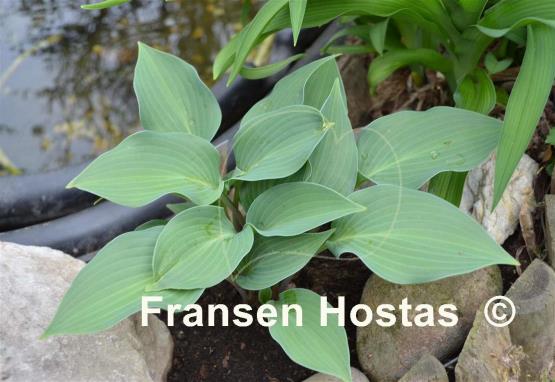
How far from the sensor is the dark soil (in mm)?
1286

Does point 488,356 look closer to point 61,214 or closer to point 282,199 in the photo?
point 282,199

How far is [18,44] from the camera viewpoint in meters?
2.23

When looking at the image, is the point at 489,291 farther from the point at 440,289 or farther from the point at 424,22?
the point at 424,22

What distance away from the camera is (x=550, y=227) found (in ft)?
4.29

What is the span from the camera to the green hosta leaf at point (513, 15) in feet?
4.03

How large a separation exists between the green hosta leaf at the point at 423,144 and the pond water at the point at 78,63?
3.26 ft

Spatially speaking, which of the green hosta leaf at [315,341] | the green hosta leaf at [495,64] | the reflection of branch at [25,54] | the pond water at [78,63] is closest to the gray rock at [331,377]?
the green hosta leaf at [315,341]

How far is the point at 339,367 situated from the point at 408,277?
17 cm

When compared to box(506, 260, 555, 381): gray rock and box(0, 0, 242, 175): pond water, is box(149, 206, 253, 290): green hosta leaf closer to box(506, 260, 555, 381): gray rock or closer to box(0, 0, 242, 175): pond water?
box(506, 260, 555, 381): gray rock

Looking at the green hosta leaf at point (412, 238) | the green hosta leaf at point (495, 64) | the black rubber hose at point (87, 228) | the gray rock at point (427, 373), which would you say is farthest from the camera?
the black rubber hose at point (87, 228)

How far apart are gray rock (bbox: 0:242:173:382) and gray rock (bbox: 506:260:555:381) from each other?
61cm

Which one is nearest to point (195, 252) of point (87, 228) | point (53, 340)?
point (53, 340)

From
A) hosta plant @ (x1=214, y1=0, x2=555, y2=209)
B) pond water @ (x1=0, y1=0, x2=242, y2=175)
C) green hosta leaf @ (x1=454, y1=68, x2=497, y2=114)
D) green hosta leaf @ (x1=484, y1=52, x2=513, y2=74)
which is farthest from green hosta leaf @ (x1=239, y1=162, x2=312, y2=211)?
pond water @ (x1=0, y1=0, x2=242, y2=175)

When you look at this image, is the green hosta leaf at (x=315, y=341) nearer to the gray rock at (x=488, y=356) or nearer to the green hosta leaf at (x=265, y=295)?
the green hosta leaf at (x=265, y=295)
